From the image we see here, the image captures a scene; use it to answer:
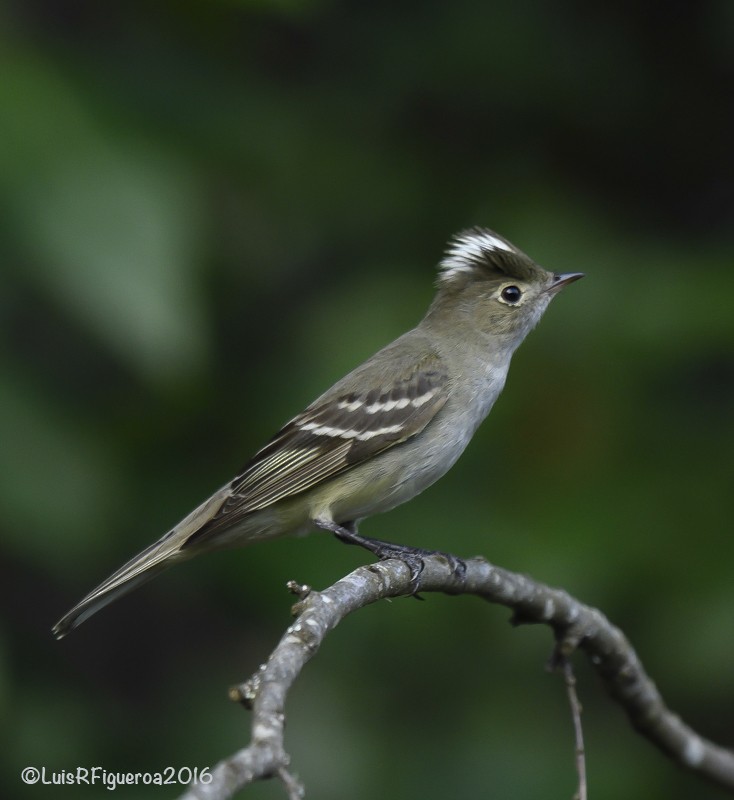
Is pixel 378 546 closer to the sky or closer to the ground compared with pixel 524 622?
closer to the sky

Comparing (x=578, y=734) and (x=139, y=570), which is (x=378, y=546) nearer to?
(x=139, y=570)

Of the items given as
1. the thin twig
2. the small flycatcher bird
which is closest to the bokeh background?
the small flycatcher bird

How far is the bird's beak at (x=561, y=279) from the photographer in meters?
4.91

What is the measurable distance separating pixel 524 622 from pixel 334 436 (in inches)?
45.4

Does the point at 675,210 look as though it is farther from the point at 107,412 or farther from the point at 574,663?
the point at 107,412

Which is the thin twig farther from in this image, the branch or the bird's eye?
the bird's eye

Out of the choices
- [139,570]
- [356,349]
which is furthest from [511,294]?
[139,570]

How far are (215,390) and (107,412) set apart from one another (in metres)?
0.50

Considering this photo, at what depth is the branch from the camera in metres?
2.55

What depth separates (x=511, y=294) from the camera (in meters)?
5.20

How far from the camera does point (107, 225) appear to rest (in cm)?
399

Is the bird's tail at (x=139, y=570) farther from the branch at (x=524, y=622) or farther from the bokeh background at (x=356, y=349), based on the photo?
the branch at (x=524, y=622)

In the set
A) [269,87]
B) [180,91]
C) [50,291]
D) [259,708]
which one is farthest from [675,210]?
[259,708]

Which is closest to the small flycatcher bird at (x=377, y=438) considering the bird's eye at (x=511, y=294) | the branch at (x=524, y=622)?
the bird's eye at (x=511, y=294)
